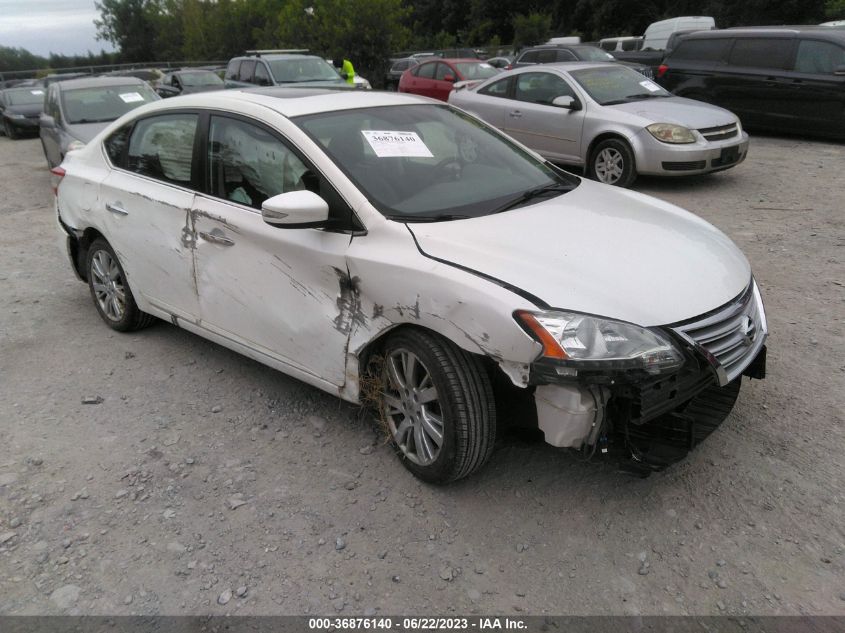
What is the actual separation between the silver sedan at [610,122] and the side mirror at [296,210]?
6081 mm

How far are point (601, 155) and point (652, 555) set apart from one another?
6800 millimetres

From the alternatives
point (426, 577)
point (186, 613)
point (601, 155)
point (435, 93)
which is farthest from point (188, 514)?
point (435, 93)

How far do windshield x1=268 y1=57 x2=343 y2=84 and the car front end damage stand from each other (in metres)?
12.3

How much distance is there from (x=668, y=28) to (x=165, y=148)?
2397 centimetres

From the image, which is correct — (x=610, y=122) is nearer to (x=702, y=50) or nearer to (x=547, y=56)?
(x=702, y=50)

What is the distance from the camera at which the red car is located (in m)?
14.4

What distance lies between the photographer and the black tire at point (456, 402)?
2820mm

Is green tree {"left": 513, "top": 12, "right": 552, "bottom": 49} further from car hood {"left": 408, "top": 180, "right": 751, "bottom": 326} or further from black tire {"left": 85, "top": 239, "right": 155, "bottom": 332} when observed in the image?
car hood {"left": 408, "top": 180, "right": 751, "bottom": 326}

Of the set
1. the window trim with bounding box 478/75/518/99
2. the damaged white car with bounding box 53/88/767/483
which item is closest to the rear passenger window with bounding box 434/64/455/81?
the window trim with bounding box 478/75/518/99

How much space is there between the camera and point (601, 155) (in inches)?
341

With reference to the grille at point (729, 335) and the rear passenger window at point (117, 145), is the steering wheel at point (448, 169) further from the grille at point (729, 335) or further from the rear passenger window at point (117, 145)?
the rear passenger window at point (117, 145)

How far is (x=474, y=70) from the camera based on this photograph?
14.7 meters

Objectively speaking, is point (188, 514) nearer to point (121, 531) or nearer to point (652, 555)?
point (121, 531)

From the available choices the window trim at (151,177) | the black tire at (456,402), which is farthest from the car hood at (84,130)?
the black tire at (456,402)
